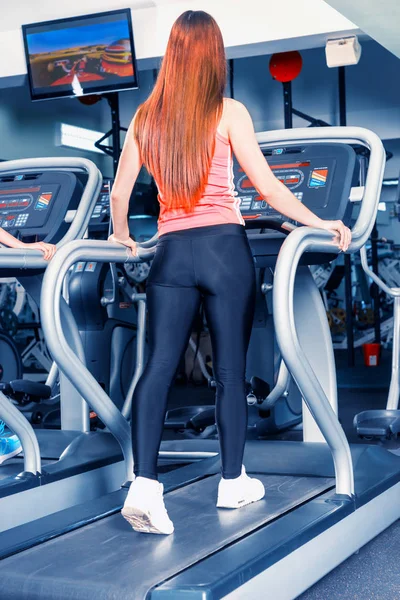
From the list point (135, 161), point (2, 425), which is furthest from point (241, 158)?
point (2, 425)

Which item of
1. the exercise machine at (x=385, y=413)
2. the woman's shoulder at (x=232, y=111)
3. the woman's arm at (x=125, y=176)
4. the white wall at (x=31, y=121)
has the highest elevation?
the white wall at (x=31, y=121)

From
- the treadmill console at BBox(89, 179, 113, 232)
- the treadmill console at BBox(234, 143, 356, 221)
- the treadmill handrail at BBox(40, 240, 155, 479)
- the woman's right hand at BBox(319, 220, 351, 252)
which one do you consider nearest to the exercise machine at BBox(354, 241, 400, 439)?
the treadmill console at BBox(234, 143, 356, 221)

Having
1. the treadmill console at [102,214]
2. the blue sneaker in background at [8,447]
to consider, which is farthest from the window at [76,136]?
the blue sneaker in background at [8,447]

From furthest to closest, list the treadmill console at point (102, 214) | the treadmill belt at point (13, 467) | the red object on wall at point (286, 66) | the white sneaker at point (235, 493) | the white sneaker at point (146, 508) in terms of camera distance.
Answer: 1. the red object on wall at point (286, 66)
2. the treadmill console at point (102, 214)
3. the treadmill belt at point (13, 467)
4. the white sneaker at point (235, 493)
5. the white sneaker at point (146, 508)

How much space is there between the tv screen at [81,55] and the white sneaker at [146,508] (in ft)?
14.7

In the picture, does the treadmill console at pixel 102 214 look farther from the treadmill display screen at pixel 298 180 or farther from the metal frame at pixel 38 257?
the treadmill display screen at pixel 298 180

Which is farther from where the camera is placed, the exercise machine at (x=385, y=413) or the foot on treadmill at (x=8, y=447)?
the exercise machine at (x=385, y=413)

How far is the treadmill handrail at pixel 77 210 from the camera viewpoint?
2.76 m

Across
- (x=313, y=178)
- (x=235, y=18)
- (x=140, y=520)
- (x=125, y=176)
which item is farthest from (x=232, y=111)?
(x=235, y=18)

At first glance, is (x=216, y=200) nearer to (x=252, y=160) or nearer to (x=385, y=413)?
(x=252, y=160)

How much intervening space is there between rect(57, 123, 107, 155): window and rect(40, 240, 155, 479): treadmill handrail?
326 inches

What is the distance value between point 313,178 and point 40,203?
121cm

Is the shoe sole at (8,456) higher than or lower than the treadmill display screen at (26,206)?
lower

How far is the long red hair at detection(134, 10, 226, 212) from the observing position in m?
2.12
